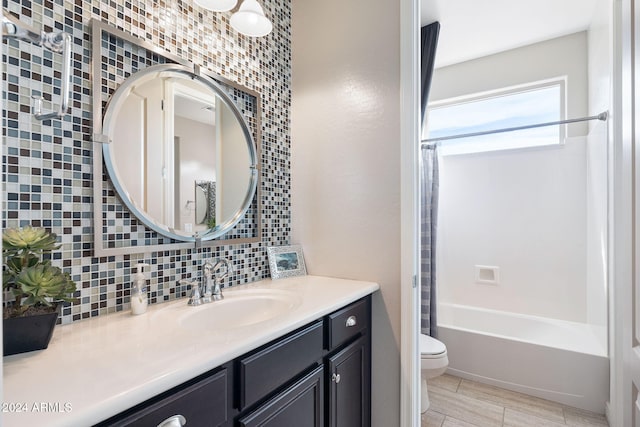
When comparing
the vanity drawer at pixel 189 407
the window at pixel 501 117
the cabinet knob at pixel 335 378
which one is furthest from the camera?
the window at pixel 501 117

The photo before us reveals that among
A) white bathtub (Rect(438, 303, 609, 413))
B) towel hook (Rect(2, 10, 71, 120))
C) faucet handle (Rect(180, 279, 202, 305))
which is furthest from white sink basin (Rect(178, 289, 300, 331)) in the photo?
white bathtub (Rect(438, 303, 609, 413))

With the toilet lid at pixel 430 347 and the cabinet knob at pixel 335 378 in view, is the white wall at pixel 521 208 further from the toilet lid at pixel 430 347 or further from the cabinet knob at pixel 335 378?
the cabinet knob at pixel 335 378

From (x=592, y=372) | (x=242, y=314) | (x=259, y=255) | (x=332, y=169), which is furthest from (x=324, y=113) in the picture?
(x=592, y=372)

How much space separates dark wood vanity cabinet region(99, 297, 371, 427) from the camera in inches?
27.6

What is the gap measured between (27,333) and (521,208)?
320cm

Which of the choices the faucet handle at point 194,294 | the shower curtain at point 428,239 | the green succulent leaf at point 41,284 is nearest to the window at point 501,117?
the shower curtain at point 428,239

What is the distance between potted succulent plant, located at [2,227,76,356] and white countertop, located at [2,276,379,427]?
0.13ft

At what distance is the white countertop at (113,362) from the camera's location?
1.77 feet

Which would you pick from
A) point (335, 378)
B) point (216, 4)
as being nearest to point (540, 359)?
point (335, 378)

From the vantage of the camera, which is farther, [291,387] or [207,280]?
[207,280]

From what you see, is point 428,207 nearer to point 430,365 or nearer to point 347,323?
point 430,365

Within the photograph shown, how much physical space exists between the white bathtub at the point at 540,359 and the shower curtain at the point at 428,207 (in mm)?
153

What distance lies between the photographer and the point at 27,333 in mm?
741

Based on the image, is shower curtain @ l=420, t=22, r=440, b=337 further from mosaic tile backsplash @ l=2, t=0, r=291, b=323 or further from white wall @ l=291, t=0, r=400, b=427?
mosaic tile backsplash @ l=2, t=0, r=291, b=323
